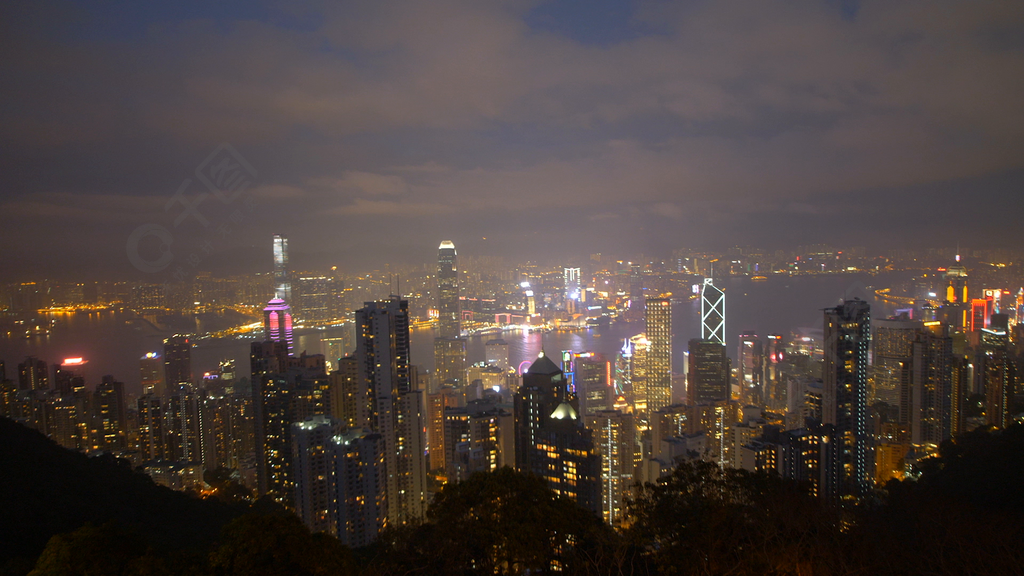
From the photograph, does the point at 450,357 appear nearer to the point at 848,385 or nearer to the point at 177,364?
the point at 177,364

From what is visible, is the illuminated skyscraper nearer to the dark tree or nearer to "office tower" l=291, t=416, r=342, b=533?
"office tower" l=291, t=416, r=342, b=533

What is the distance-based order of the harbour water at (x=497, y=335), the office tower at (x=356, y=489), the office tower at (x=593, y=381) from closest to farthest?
the office tower at (x=356, y=489) → the harbour water at (x=497, y=335) → the office tower at (x=593, y=381)

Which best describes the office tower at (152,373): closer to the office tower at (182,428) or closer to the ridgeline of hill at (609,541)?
the office tower at (182,428)

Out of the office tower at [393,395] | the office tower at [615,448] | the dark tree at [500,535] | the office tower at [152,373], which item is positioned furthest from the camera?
the office tower at [152,373]

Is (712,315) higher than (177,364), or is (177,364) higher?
(712,315)

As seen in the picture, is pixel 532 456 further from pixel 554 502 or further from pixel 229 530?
pixel 229 530

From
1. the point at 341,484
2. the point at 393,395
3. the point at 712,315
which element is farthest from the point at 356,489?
the point at 712,315

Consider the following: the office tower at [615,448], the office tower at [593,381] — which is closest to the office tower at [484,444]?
the office tower at [615,448]
